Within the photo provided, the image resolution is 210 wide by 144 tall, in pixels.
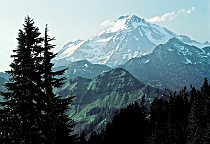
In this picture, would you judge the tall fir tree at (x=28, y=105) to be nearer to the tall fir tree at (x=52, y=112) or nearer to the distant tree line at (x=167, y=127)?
the tall fir tree at (x=52, y=112)

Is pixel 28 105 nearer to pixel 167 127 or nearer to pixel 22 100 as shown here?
pixel 22 100

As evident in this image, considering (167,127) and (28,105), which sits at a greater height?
(167,127)

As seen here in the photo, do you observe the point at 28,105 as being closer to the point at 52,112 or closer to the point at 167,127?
the point at 52,112

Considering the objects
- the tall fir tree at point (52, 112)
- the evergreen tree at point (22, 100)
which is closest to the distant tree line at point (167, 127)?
the tall fir tree at point (52, 112)

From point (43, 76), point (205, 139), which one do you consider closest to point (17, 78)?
point (43, 76)

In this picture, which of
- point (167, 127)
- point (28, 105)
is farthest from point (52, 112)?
point (167, 127)

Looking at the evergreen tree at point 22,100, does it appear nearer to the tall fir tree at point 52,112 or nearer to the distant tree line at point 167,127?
the tall fir tree at point 52,112

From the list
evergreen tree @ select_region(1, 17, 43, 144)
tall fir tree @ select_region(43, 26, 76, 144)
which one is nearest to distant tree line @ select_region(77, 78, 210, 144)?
tall fir tree @ select_region(43, 26, 76, 144)

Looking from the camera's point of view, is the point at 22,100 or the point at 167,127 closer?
the point at 22,100

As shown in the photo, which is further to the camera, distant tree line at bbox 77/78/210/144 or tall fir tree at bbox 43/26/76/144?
distant tree line at bbox 77/78/210/144

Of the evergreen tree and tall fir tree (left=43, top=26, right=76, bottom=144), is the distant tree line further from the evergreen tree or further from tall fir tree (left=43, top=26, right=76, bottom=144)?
the evergreen tree

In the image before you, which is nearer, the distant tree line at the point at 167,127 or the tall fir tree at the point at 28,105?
the tall fir tree at the point at 28,105

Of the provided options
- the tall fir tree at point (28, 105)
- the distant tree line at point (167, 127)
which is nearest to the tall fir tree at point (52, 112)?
the tall fir tree at point (28, 105)

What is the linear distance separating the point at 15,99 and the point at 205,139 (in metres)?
50.4
